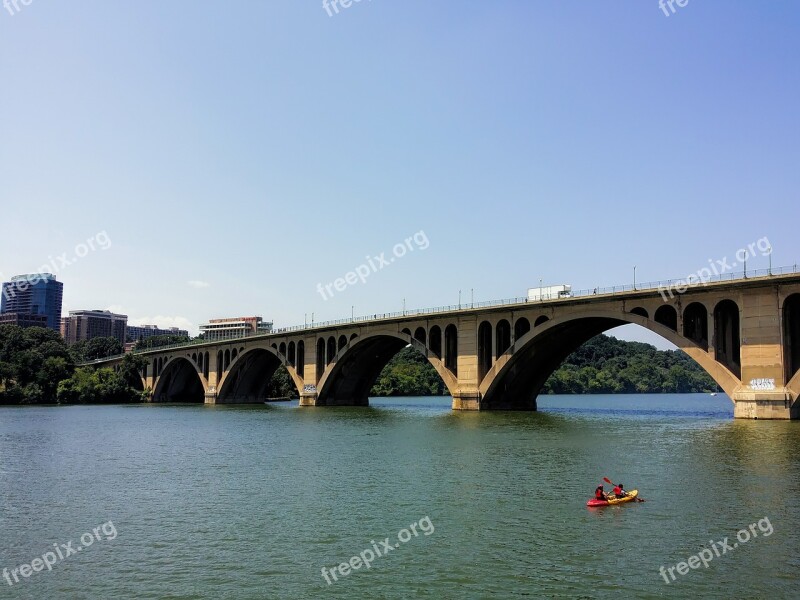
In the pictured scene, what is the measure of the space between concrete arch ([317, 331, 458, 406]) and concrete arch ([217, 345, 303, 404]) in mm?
19690

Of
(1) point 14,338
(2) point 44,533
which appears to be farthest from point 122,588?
(1) point 14,338

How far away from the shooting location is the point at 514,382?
293 feet

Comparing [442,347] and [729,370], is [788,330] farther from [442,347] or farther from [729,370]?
[442,347]

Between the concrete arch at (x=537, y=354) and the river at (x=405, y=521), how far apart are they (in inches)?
988

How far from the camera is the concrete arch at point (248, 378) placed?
135 meters

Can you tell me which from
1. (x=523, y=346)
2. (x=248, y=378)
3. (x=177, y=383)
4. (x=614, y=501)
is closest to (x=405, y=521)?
(x=614, y=501)

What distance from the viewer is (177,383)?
529 feet

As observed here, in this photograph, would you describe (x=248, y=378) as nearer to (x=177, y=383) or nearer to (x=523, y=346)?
(x=177, y=383)

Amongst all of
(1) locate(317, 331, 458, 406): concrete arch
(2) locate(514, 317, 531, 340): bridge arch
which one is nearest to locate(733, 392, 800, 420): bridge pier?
(2) locate(514, 317, 531, 340): bridge arch

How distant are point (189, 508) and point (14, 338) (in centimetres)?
15588

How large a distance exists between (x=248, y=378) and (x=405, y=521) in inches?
4662

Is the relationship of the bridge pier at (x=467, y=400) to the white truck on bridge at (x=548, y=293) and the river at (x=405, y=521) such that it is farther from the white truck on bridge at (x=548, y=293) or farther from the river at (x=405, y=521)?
the river at (x=405, y=521)

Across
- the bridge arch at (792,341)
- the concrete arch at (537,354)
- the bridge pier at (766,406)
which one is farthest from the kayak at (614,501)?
the concrete arch at (537,354)

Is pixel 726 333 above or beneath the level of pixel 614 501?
above
